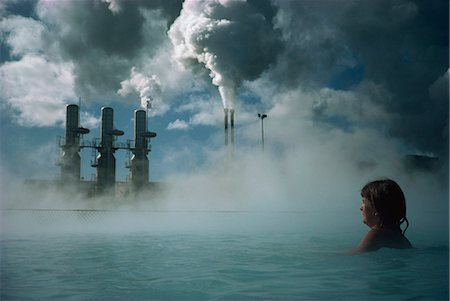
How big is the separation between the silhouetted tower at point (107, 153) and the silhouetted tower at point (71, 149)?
4.95 feet

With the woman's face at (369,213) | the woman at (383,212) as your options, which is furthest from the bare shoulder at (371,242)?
the woman's face at (369,213)

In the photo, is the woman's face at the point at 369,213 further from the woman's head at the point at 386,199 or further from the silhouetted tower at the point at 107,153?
the silhouetted tower at the point at 107,153

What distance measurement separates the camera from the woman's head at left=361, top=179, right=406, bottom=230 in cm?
416

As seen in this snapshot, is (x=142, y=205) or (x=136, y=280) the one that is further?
(x=142, y=205)

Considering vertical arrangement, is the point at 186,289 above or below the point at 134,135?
below

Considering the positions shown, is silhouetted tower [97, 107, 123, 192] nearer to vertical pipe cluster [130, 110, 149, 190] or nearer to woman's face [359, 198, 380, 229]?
vertical pipe cluster [130, 110, 149, 190]

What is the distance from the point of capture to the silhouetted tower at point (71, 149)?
29141mm

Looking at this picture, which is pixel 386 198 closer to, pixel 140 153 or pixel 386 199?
pixel 386 199

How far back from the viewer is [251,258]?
596 cm

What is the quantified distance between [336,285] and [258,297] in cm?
87

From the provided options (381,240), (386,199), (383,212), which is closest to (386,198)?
(386,199)

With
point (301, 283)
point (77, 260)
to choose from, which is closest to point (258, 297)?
point (301, 283)

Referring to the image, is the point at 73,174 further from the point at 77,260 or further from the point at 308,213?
the point at 77,260

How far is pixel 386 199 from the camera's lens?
4191mm
